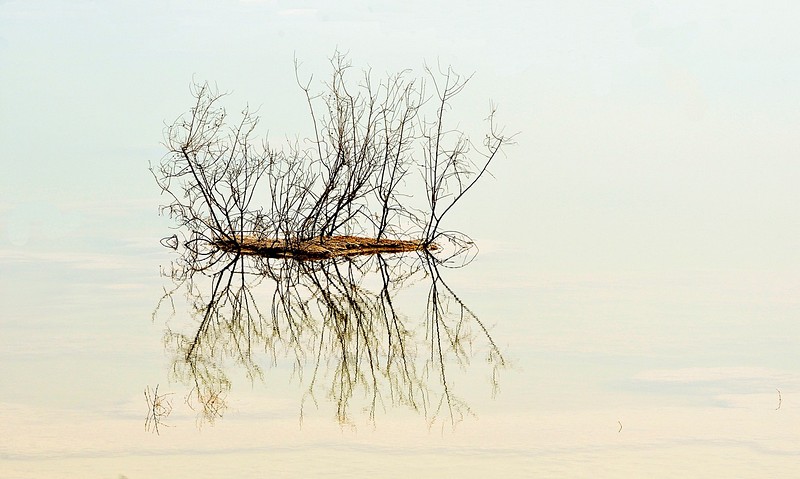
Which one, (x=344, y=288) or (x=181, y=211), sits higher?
(x=181, y=211)

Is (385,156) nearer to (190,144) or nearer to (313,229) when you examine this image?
(313,229)

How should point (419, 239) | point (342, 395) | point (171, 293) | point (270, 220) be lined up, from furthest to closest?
point (419, 239)
point (270, 220)
point (171, 293)
point (342, 395)

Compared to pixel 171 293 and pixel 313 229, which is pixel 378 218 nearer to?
pixel 313 229

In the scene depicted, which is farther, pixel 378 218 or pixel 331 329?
pixel 378 218

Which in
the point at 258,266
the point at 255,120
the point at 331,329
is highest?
the point at 255,120

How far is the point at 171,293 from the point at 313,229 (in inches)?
66.3

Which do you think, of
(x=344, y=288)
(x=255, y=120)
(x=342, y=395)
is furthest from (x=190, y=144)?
(x=342, y=395)

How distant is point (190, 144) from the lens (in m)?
9.05

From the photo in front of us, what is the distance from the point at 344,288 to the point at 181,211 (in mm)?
2339

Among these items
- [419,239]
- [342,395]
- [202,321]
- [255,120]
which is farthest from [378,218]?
[342,395]

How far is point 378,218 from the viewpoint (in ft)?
32.2

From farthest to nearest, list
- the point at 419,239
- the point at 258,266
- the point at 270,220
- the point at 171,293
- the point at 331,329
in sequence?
the point at 419,239, the point at 270,220, the point at 258,266, the point at 171,293, the point at 331,329

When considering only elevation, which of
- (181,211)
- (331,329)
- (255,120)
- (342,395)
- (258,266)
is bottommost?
(342,395)

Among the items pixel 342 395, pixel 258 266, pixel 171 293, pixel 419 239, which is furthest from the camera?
pixel 419 239
